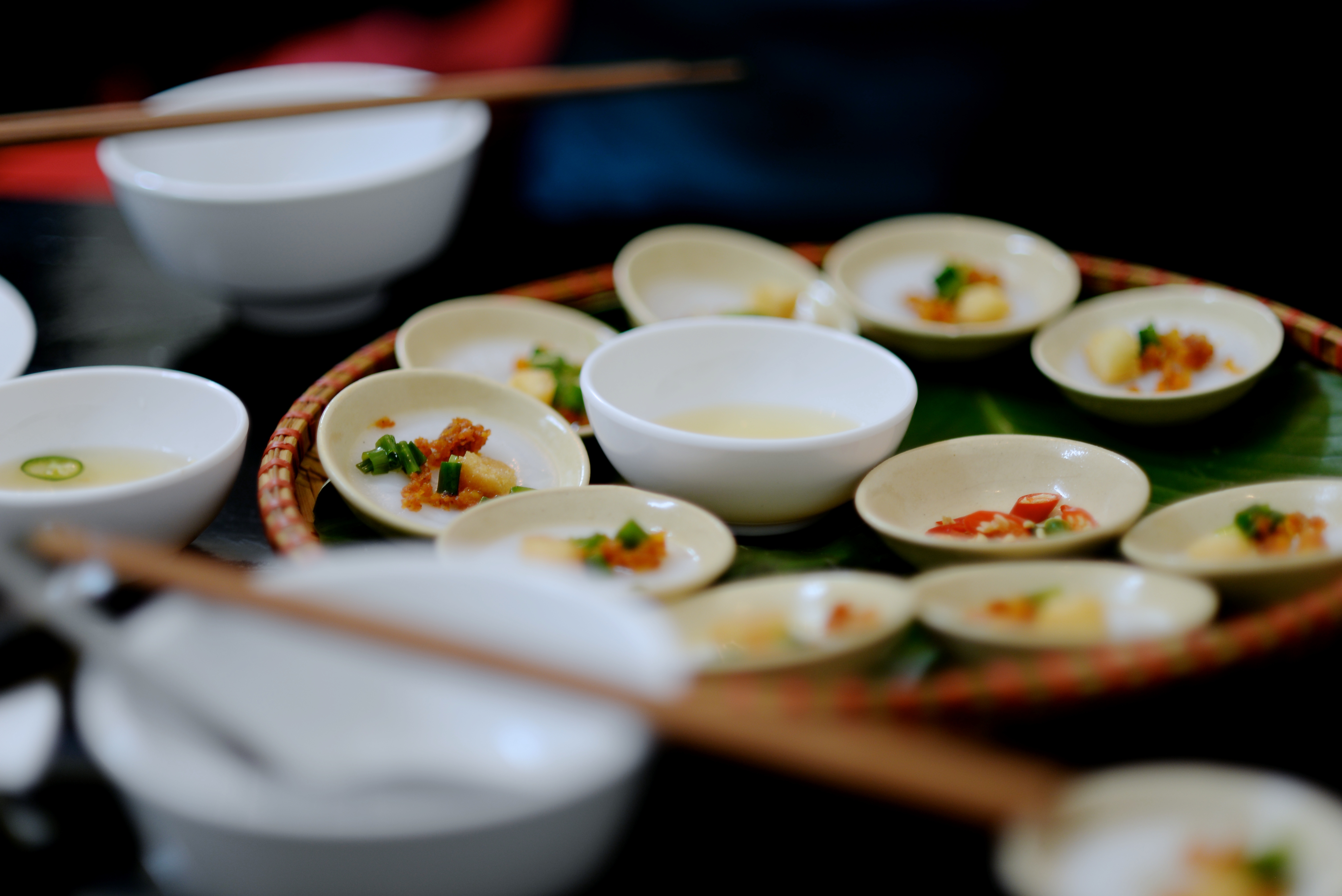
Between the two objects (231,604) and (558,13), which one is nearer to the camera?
(231,604)

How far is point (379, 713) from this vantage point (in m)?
1.06

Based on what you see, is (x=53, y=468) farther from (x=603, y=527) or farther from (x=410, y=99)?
(x=410, y=99)

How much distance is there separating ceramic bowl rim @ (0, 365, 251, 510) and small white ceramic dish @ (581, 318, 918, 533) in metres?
0.47

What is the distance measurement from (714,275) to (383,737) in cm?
136

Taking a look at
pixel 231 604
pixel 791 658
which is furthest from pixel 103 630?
pixel 791 658

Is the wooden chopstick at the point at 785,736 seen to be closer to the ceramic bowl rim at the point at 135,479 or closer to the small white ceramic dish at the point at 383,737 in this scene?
the small white ceramic dish at the point at 383,737

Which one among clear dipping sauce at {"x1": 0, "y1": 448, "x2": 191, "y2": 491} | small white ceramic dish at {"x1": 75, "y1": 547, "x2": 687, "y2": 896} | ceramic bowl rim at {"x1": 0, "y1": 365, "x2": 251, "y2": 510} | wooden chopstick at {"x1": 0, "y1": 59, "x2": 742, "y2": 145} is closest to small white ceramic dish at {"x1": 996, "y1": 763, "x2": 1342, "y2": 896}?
small white ceramic dish at {"x1": 75, "y1": 547, "x2": 687, "y2": 896}

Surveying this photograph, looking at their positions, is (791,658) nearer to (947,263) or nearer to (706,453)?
(706,453)

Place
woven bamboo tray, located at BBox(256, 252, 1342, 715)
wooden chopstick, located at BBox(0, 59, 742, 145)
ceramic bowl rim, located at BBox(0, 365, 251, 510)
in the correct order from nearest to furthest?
woven bamboo tray, located at BBox(256, 252, 1342, 715), ceramic bowl rim, located at BBox(0, 365, 251, 510), wooden chopstick, located at BBox(0, 59, 742, 145)

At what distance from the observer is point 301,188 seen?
6.56 ft

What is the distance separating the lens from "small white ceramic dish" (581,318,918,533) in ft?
4.68

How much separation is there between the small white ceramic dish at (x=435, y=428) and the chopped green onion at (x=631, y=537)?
197mm

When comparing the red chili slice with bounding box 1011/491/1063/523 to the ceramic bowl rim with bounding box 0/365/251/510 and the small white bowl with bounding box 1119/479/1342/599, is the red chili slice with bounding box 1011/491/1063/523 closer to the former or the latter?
the small white bowl with bounding box 1119/479/1342/599

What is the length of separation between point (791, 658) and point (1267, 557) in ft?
1.92
